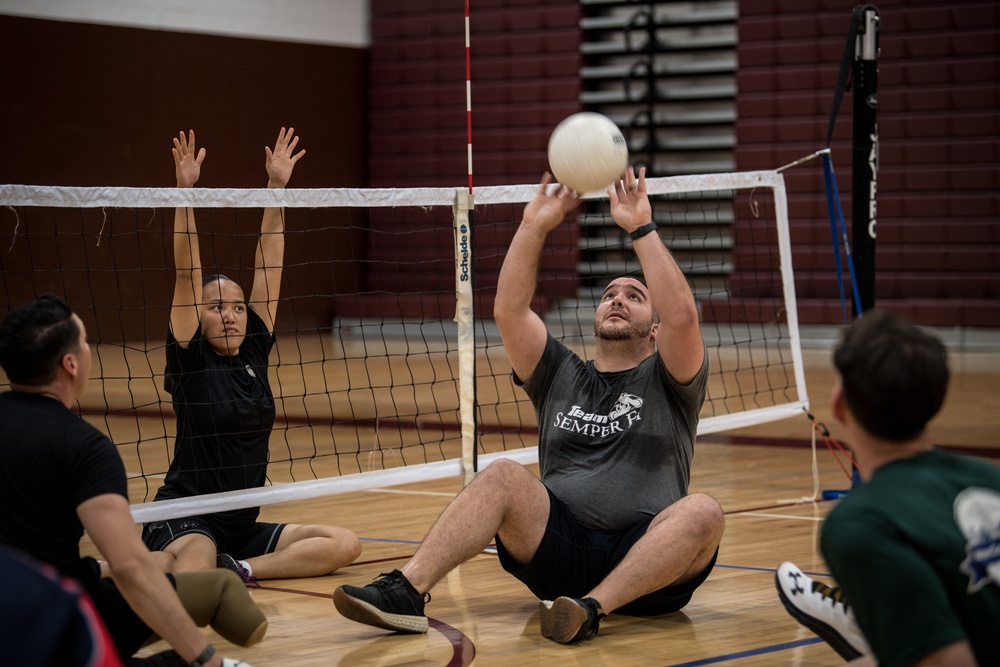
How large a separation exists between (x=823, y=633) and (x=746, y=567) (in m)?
1.69

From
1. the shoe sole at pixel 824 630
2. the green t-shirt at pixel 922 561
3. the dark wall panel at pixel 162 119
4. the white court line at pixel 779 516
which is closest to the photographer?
the green t-shirt at pixel 922 561

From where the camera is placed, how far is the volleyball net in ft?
16.8

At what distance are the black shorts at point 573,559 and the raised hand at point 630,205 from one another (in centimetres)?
87

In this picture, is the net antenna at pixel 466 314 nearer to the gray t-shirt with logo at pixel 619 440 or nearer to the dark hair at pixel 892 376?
the gray t-shirt with logo at pixel 619 440

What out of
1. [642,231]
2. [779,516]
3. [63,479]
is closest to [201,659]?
[63,479]

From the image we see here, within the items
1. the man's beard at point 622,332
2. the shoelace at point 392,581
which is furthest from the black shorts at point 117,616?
the man's beard at point 622,332

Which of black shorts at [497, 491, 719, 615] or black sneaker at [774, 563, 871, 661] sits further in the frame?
black shorts at [497, 491, 719, 615]

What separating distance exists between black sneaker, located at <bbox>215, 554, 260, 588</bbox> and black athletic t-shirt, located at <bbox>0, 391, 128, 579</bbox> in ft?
5.26

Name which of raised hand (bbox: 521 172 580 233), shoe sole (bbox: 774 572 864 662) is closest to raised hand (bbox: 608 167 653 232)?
raised hand (bbox: 521 172 580 233)

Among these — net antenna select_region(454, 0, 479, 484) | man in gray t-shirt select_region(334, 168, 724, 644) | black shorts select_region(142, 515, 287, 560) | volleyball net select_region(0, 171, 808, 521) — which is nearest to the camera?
man in gray t-shirt select_region(334, 168, 724, 644)

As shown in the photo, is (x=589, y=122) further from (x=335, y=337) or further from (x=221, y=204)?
(x=335, y=337)

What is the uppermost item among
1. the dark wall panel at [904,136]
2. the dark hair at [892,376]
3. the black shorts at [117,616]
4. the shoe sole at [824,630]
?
the dark wall panel at [904,136]

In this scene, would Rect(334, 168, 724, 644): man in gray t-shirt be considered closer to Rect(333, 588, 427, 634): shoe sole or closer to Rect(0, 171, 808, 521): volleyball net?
Rect(333, 588, 427, 634): shoe sole

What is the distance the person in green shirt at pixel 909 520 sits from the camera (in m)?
1.87
